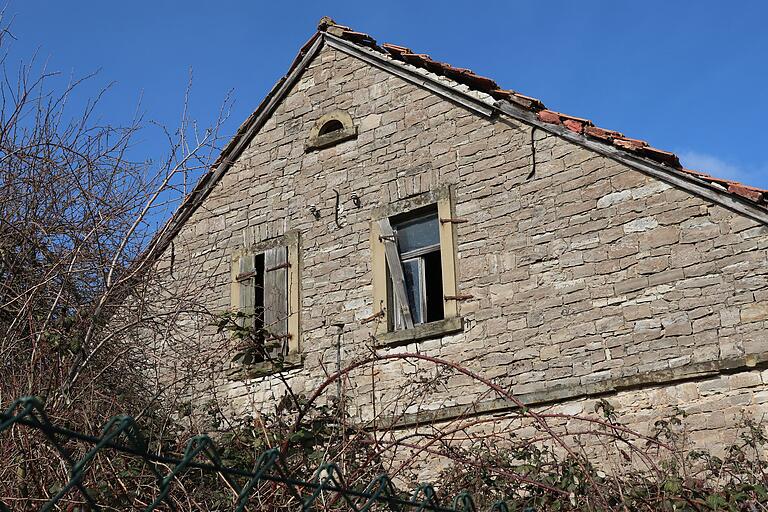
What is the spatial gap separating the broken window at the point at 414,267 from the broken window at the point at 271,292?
3.88 feet

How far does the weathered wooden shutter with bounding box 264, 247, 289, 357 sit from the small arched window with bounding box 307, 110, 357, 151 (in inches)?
51.1

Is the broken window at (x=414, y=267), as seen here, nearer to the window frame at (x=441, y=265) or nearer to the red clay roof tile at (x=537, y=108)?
the window frame at (x=441, y=265)

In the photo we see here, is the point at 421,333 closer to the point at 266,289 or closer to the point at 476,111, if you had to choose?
the point at 266,289

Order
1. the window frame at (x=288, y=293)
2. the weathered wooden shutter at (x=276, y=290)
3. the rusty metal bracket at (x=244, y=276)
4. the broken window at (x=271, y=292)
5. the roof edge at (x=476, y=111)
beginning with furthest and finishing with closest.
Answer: the rusty metal bracket at (x=244, y=276)
the weathered wooden shutter at (x=276, y=290)
the broken window at (x=271, y=292)
the window frame at (x=288, y=293)
the roof edge at (x=476, y=111)

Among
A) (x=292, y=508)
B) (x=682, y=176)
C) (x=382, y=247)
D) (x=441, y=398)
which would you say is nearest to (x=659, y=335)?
(x=682, y=176)

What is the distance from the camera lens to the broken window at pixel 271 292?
33.9 feet

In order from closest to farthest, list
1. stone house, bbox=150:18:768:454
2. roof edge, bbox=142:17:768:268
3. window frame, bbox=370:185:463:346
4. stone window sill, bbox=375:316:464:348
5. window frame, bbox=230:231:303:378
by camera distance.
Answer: stone house, bbox=150:18:768:454
roof edge, bbox=142:17:768:268
stone window sill, bbox=375:316:464:348
window frame, bbox=370:185:463:346
window frame, bbox=230:231:303:378

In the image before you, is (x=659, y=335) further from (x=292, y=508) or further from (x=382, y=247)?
→ (x=292, y=508)

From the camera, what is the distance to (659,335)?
8.15 meters

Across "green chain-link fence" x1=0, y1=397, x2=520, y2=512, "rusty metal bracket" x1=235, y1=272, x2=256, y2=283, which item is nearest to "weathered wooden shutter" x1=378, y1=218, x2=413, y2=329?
"rusty metal bracket" x1=235, y1=272, x2=256, y2=283

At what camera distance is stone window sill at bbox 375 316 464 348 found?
922cm

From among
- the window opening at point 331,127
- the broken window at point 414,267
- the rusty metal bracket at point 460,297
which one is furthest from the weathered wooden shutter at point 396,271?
the window opening at point 331,127

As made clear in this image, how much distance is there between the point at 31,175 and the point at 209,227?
4.36 metres

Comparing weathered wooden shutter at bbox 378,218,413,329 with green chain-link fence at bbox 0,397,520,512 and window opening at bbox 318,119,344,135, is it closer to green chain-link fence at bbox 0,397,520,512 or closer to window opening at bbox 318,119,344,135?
window opening at bbox 318,119,344,135
